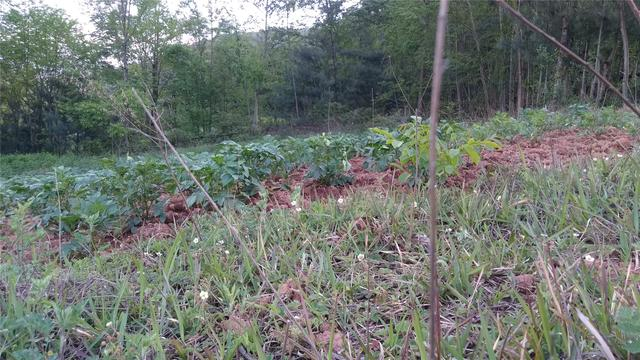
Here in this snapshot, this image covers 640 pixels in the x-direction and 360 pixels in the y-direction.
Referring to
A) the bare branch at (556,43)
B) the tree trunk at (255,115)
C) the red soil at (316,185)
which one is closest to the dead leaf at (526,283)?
the bare branch at (556,43)

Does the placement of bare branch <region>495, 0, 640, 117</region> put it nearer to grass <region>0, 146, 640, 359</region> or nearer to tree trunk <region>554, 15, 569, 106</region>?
grass <region>0, 146, 640, 359</region>

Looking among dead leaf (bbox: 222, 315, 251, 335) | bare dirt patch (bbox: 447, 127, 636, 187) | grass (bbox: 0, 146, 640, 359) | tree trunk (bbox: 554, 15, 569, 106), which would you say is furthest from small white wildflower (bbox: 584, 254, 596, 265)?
tree trunk (bbox: 554, 15, 569, 106)

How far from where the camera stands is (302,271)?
1870 millimetres

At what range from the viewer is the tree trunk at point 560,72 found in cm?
1552

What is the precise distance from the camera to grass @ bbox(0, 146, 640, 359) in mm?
1291

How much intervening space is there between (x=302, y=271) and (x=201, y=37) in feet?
86.0

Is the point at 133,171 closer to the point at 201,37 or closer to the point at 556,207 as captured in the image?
the point at 556,207

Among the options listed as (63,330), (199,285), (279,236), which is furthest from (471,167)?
(63,330)

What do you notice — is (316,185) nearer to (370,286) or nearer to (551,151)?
(551,151)

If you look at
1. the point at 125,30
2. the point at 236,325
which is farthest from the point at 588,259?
the point at 125,30

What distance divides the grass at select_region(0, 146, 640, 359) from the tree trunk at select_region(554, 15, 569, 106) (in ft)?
47.3

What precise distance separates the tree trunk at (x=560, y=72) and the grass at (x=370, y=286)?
47.3 ft

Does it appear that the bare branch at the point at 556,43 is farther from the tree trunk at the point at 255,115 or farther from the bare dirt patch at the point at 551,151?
the tree trunk at the point at 255,115

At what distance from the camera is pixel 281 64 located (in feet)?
86.1
